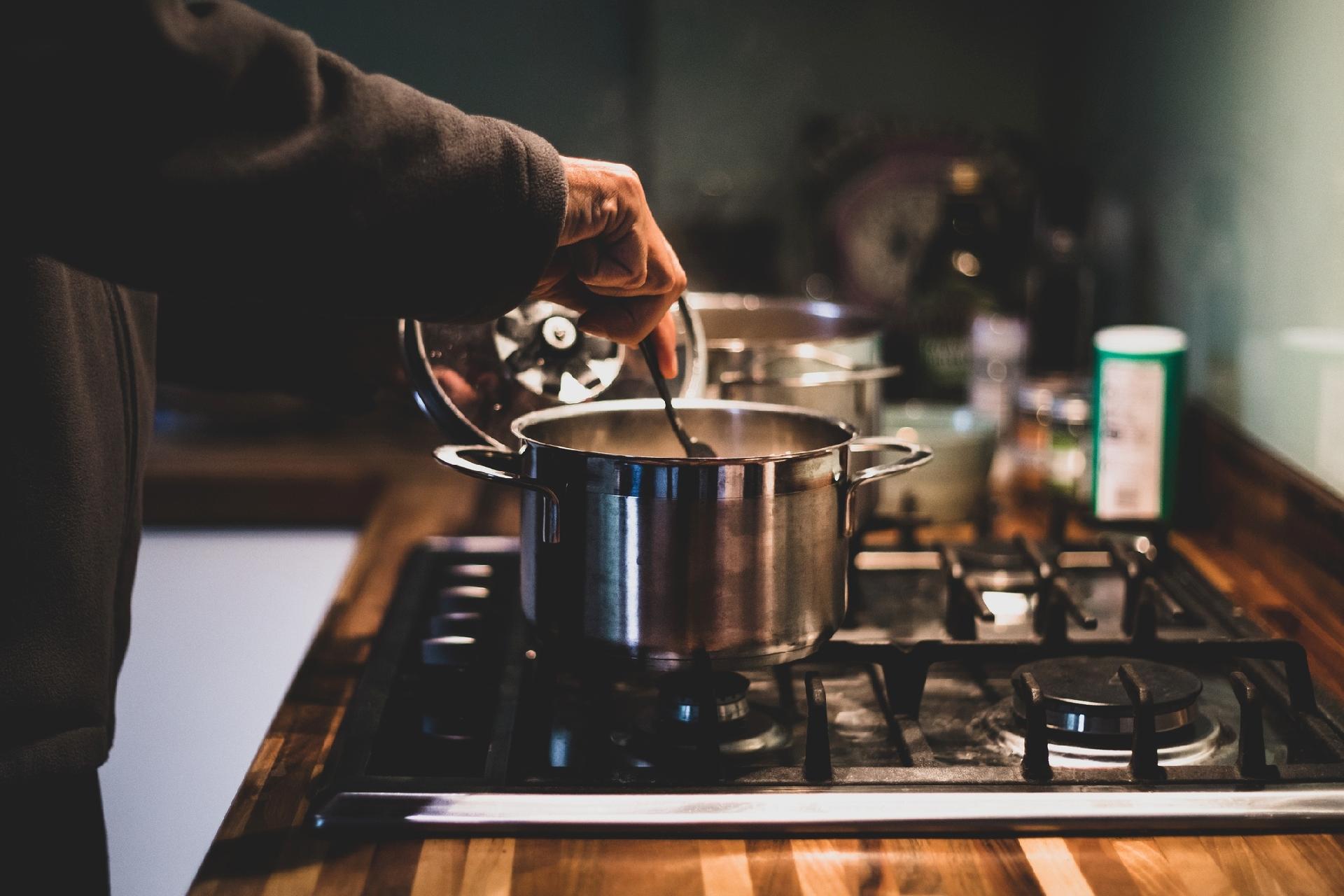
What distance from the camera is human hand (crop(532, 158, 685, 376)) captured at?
65cm

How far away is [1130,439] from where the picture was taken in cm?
115

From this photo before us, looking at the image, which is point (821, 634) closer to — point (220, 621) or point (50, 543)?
point (50, 543)

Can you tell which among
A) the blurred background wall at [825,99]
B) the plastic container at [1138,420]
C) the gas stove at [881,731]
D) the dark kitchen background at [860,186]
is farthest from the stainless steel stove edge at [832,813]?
the blurred background wall at [825,99]

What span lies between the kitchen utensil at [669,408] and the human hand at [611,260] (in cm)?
2

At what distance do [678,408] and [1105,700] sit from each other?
0.96 feet

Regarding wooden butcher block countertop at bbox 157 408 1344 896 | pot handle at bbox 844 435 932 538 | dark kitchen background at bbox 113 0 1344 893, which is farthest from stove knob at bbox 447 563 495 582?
pot handle at bbox 844 435 932 538

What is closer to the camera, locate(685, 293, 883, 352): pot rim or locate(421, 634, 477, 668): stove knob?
locate(421, 634, 477, 668): stove knob

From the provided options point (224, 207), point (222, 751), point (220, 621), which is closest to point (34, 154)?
point (224, 207)

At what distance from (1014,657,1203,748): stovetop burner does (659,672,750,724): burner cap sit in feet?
0.51

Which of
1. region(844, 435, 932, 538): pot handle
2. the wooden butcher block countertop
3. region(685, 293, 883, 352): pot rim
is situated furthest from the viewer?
region(685, 293, 883, 352): pot rim

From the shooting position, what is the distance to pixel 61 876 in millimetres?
726

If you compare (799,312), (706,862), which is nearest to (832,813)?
(706,862)

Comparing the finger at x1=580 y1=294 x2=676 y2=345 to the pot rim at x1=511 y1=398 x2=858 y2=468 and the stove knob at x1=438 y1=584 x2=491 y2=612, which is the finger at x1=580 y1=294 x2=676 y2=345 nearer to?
the pot rim at x1=511 y1=398 x2=858 y2=468

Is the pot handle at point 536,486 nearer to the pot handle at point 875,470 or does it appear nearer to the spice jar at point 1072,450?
the pot handle at point 875,470
